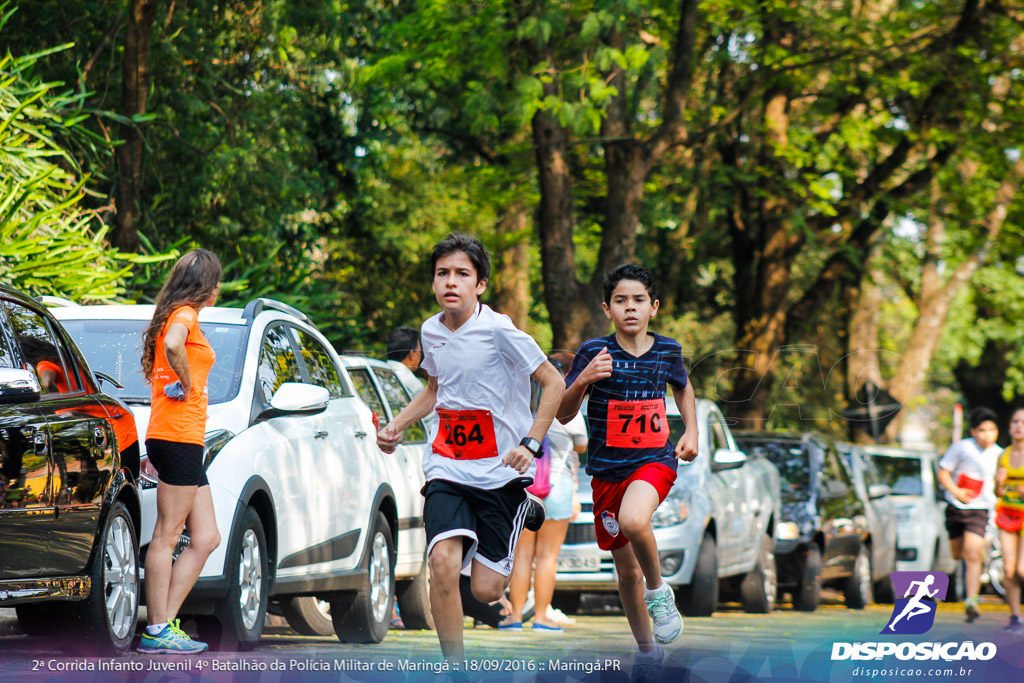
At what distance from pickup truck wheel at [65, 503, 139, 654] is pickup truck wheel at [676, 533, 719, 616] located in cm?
625

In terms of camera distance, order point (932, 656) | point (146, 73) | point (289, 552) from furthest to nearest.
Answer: point (146, 73) < point (289, 552) < point (932, 656)

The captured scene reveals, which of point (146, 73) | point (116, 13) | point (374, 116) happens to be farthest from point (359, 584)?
point (374, 116)

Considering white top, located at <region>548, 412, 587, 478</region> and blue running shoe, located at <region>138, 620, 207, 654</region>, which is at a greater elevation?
white top, located at <region>548, 412, 587, 478</region>

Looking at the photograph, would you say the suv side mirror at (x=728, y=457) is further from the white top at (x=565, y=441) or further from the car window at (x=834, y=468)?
the car window at (x=834, y=468)

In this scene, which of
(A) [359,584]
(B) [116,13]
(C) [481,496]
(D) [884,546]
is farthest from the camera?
(D) [884,546]

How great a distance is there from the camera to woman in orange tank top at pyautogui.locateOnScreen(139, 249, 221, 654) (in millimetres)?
6031

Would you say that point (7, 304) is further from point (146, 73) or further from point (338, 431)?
point (146, 73)

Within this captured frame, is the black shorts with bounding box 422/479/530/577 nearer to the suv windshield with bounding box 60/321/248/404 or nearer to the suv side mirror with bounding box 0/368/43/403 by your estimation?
the suv side mirror with bounding box 0/368/43/403

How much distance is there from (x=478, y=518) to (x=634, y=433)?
0.99 metres

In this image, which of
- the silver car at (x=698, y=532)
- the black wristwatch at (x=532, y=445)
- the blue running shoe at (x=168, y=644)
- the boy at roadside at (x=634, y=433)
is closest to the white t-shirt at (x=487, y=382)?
the black wristwatch at (x=532, y=445)

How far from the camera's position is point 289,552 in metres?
7.36

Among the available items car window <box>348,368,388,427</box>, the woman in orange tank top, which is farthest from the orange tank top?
car window <box>348,368,388,427</box>

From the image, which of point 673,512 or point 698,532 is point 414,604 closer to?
point 673,512

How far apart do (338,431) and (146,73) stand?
6.42 m
